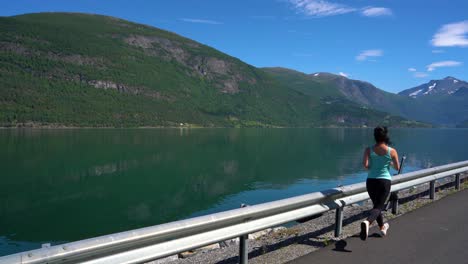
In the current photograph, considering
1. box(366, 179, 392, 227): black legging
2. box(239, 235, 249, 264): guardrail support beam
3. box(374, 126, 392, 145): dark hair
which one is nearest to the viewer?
box(239, 235, 249, 264): guardrail support beam

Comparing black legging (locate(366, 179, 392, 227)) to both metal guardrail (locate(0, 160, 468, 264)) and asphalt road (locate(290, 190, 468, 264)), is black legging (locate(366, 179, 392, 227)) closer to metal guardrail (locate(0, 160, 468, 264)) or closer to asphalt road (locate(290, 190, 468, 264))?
asphalt road (locate(290, 190, 468, 264))

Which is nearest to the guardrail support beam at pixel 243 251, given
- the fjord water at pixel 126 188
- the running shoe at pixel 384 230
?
the running shoe at pixel 384 230

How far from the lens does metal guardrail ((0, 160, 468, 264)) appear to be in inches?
165

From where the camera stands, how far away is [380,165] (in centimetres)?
734

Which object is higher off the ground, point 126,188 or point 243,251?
point 243,251

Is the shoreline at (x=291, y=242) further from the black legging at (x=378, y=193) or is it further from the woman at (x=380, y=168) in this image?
the woman at (x=380, y=168)

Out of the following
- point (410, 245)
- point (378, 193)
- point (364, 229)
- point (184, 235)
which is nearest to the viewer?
point (184, 235)

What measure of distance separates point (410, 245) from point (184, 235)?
14.1 ft

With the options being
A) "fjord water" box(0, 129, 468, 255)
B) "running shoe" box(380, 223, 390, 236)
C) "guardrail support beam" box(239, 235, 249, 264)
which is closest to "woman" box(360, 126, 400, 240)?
"running shoe" box(380, 223, 390, 236)

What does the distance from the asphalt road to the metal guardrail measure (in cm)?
Answer: 74

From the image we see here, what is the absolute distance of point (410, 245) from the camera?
7164 mm

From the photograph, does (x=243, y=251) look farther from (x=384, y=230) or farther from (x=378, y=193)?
(x=384, y=230)

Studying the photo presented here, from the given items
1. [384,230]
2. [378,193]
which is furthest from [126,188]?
[378,193]

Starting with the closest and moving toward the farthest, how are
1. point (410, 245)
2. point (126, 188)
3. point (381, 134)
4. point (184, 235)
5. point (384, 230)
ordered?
point (184, 235) → point (410, 245) → point (381, 134) → point (384, 230) → point (126, 188)
